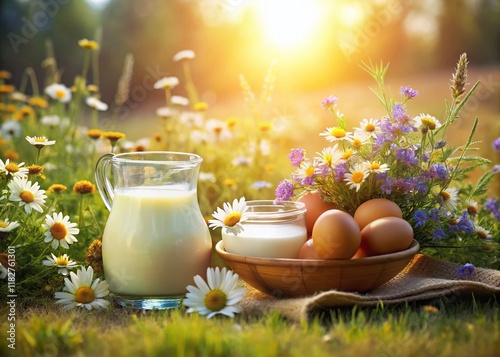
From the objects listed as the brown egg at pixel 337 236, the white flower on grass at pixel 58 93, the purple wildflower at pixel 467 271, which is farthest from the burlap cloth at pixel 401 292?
the white flower on grass at pixel 58 93

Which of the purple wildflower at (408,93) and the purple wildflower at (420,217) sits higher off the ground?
the purple wildflower at (408,93)

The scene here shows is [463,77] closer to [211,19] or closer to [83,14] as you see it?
[211,19]

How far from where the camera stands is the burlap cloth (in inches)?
74.0

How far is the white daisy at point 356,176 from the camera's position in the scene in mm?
2063

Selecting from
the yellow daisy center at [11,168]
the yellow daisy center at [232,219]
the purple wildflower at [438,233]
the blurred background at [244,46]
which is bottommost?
the purple wildflower at [438,233]

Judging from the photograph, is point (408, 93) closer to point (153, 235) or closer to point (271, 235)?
A: point (271, 235)

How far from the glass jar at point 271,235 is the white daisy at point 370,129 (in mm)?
314

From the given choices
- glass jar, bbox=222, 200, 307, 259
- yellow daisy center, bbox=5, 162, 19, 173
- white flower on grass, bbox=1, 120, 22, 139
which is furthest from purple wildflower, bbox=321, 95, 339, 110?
white flower on grass, bbox=1, 120, 22, 139

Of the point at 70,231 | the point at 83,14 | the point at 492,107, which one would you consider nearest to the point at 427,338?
the point at 70,231

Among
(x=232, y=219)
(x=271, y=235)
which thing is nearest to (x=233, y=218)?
(x=232, y=219)

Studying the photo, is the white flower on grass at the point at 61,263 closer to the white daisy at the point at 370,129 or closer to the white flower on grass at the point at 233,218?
the white flower on grass at the point at 233,218

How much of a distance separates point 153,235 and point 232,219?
0.25 meters

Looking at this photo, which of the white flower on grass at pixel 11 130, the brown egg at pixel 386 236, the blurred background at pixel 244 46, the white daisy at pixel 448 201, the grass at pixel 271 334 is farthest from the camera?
the blurred background at pixel 244 46

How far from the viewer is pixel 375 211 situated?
2070 millimetres
